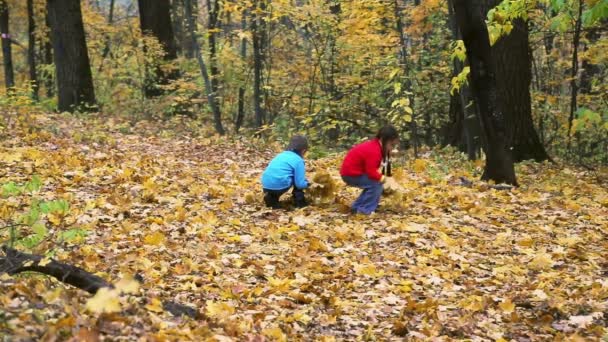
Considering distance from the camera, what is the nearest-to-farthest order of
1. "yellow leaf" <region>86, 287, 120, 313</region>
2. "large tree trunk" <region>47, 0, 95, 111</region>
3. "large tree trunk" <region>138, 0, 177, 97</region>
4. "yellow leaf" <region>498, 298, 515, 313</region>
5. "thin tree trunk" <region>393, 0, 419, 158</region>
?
1. "yellow leaf" <region>86, 287, 120, 313</region>
2. "yellow leaf" <region>498, 298, 515, 313</region>
3. "thin tree trunk" <region>393, 0, 419, 158</region>
4. "large tree trunk" <region>47, 0, 95, 111</region>
5. "large tree trunk" <region>138, 0, 177, 97</region>

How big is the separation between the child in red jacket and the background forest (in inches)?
175

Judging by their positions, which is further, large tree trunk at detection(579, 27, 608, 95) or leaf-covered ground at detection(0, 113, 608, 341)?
large tree trunk at detection(579, 27, 608, 95)

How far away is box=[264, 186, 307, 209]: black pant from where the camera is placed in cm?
811

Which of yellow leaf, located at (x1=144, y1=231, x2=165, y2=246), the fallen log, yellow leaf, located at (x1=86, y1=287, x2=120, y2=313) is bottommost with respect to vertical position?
yellow leaf, located at (x1=144, y1=231, x2=165, y2=246)

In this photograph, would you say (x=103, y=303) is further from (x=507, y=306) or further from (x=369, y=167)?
(x=369, y=167)

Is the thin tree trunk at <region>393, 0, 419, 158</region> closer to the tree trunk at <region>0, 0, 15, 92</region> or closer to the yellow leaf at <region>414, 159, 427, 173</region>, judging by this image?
the yellow leaf at <region>414, 159, 427, 173</region>

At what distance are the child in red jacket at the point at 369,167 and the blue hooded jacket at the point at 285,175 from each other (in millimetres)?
609

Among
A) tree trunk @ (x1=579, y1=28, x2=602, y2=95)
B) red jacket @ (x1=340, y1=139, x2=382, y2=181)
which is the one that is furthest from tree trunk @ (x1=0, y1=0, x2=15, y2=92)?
tree trunk @ (x1=579, y1=28, x2=602, y2=95)

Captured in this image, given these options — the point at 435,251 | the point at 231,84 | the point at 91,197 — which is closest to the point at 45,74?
the point at 231,84

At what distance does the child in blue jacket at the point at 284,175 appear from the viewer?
7989mm

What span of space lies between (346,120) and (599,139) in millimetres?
6289

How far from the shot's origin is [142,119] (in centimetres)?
1702

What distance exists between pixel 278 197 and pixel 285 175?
39 centimetres

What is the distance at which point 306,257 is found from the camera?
20.2 ft
